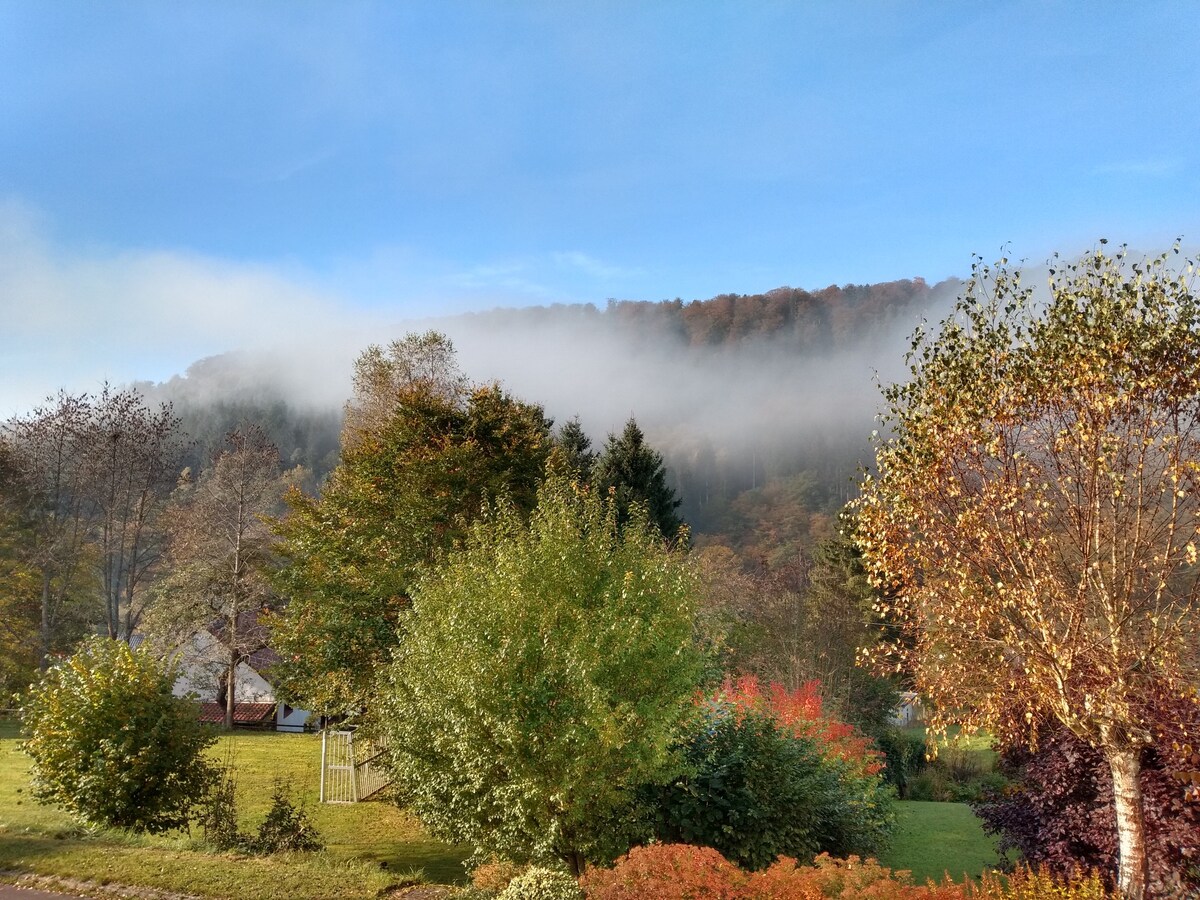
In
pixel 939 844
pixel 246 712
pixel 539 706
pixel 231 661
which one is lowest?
pixel 246 712

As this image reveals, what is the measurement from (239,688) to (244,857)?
33.9 m

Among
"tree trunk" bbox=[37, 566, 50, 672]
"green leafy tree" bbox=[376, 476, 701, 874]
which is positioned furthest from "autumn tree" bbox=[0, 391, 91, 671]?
"green leafy tree" bbox=[376, 476, 701, 874]

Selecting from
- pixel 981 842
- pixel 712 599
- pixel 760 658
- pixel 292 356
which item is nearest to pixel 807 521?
pixel 712 599

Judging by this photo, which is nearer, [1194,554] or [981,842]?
[1194,554]

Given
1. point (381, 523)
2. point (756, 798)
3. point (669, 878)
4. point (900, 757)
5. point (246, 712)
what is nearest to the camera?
point (669, 878)

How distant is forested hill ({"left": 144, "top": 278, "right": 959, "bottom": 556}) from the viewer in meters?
123

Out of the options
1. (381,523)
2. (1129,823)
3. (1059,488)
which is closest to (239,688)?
(381,523)

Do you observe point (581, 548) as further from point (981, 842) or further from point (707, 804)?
point (981, 842)

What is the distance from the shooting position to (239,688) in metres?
43.4

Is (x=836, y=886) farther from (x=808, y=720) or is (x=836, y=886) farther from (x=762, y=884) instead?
(x=808, y=720)

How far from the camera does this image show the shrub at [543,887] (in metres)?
9.60

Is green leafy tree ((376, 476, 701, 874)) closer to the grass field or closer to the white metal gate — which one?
the grass field

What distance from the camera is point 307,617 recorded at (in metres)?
22.8

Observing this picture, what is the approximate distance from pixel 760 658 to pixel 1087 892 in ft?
73.4
